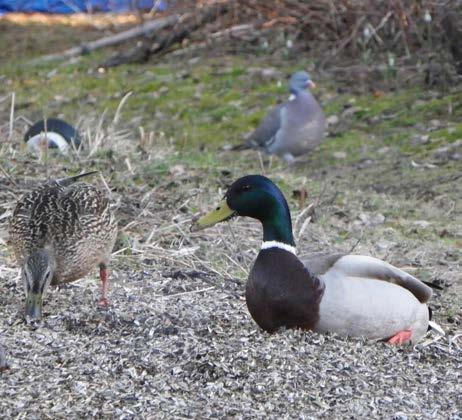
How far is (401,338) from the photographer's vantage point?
483cm

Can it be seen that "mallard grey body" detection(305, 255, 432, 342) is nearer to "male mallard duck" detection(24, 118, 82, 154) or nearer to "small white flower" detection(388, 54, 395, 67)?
"male mallard duck" detection(24, 118, 82, 154)

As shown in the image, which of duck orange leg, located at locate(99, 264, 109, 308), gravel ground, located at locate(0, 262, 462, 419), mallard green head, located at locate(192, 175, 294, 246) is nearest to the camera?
gravel ground, located at locate(0, 262, 462, 419)

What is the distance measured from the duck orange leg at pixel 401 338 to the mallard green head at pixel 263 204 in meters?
0.60

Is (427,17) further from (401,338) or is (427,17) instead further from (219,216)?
(401,338)

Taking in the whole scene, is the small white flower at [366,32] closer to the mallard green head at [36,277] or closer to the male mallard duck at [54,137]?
the male mallard duck at [54,137]

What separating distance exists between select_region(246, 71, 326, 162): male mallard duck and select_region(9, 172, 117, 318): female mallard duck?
185 inches

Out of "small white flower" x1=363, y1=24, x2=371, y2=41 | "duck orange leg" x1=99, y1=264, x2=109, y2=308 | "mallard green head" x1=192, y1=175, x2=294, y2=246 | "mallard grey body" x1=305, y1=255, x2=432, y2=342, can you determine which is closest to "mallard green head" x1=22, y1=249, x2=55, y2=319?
"duck orange leg" x1=99, y1=264, x2=109, y2=308

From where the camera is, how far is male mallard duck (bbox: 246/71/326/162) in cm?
1012

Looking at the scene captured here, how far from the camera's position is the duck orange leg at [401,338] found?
4.81 metres

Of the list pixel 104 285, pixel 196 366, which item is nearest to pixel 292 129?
pixel 104 285

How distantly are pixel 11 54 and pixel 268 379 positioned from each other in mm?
12228

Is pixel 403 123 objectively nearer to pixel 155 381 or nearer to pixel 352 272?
pixel 352 272

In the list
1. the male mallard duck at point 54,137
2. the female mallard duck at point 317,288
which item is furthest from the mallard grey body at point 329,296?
the male mallard duck at point 54,137

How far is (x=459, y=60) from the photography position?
10.8 meters
